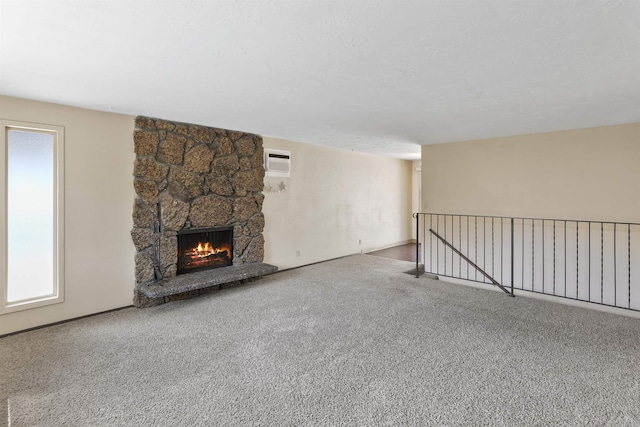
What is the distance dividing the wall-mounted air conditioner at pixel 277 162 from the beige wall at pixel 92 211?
2.02 meters

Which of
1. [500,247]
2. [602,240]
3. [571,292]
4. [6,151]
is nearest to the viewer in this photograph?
[6,151]

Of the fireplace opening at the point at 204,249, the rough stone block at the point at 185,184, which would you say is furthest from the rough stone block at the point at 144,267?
the rough stone block at the point at 185,184

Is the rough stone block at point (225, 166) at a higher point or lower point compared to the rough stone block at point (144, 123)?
lower

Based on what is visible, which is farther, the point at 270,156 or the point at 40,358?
the point at 270,156

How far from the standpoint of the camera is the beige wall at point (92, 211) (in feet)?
11.0

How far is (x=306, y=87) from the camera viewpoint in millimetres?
2859

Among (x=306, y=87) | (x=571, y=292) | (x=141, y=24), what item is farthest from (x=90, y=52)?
(x=571, y=292)

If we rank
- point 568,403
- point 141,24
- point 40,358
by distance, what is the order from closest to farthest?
1. point 141,24
2. point 568,403
3. point 40,358

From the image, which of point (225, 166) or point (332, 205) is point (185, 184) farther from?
point (332, 205)

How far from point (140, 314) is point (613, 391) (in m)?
4.36

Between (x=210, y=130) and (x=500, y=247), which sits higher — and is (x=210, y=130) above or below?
above

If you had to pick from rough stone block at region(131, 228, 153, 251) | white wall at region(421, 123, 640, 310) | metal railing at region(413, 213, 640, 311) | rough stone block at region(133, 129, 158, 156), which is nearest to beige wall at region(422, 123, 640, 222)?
white wall at region(421, 123, 640, 310)

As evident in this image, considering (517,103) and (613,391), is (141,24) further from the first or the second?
(613,391)

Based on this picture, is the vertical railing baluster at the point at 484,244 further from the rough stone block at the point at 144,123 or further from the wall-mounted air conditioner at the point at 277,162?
the rough stone block at the point at 144,123
